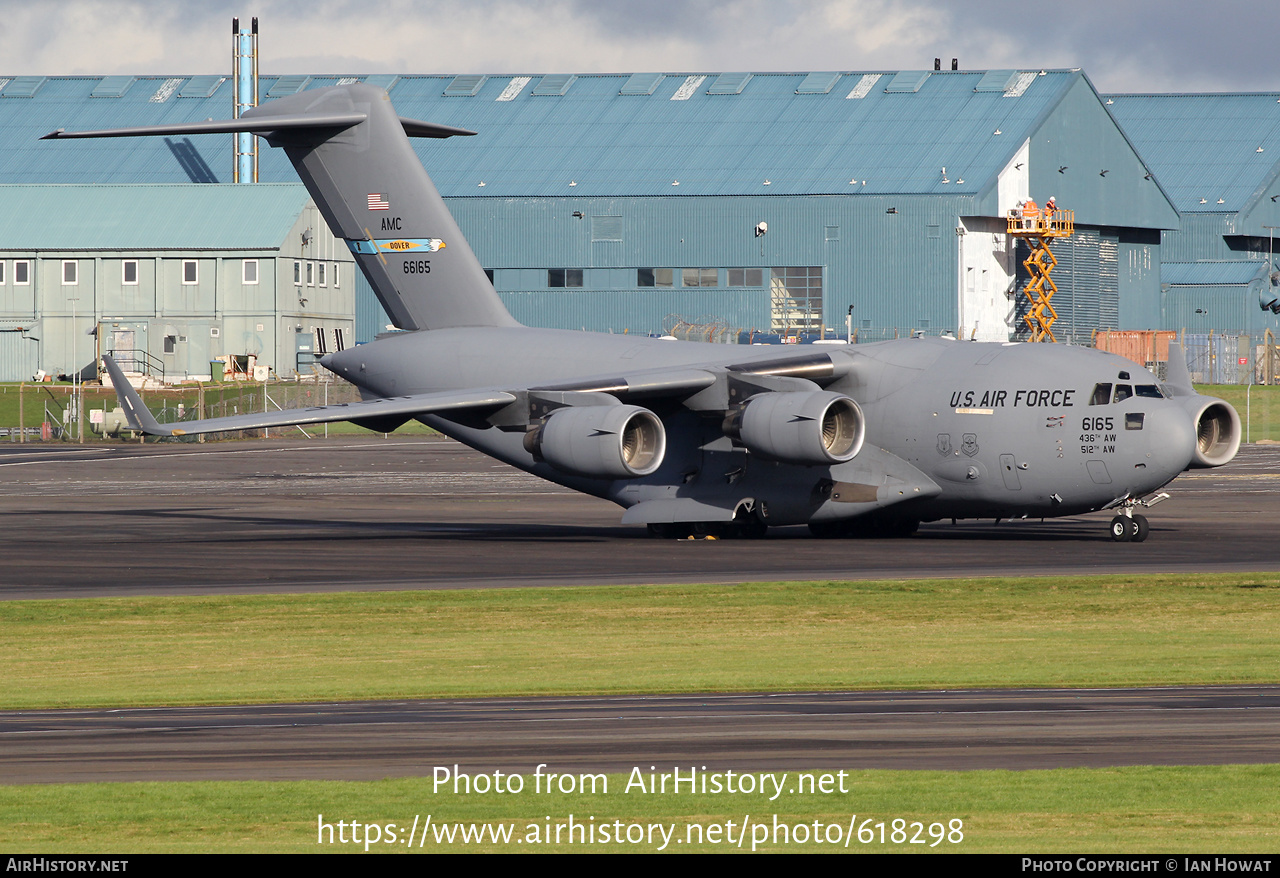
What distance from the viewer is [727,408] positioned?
3256 centimetres

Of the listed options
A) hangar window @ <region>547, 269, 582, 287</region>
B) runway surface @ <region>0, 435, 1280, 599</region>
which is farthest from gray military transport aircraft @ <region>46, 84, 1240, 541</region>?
hangar window @ <region>547, 269, 582, 287</region>

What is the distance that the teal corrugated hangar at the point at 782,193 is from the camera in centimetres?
8694

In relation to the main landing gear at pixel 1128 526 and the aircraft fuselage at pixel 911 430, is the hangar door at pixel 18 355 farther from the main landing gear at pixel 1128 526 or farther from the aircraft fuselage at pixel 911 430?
the main landing gear at pixel 1128 526

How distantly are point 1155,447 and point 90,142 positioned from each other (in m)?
80.3

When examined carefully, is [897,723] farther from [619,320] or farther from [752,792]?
[619,320]

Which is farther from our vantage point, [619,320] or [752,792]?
[619,320]

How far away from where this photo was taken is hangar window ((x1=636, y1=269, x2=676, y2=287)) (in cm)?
9081

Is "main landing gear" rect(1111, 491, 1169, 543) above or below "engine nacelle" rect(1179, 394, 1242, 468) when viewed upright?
below

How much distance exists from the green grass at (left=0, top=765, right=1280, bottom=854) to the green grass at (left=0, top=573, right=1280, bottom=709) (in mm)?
4995

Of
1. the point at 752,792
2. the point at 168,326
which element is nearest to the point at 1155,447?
the point at 752,792

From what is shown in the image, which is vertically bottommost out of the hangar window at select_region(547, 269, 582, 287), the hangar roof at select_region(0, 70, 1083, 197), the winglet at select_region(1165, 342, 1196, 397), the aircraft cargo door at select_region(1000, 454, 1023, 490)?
the aircraft cargo door at select_region(1000, 454, 1023, 490)

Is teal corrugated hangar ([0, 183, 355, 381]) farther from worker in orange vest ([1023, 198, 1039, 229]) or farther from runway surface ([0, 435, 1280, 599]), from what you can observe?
runway surface ([0, 435, 1280, 599])

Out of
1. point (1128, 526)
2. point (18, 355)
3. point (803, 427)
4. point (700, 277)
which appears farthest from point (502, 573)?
point (18, 355)

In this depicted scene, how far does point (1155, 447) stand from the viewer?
99.5ft
